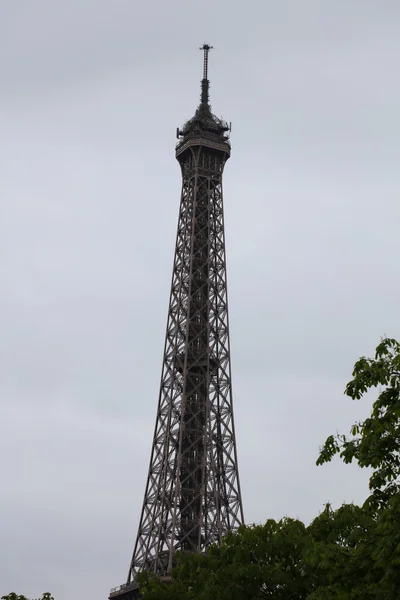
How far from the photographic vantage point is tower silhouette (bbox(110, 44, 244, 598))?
9319 cm

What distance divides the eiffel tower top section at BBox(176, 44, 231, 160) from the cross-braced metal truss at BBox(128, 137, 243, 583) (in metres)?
0.16

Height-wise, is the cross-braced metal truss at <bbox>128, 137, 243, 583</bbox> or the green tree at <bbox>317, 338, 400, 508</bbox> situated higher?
the cross-braced metal truss at <bbox>128, 137, 243, 583</bbox>

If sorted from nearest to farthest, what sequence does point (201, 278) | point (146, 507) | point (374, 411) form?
point (374, 411), point (146, 507), point (201, 278)

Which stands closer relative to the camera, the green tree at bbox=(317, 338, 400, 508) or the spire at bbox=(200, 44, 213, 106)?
the green tree at bbox=(317, 338, 400, 508)

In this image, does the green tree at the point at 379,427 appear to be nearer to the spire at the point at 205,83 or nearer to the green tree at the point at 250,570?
the green tree at the point at 250,570

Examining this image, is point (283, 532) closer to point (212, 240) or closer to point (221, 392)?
point (221, 392)

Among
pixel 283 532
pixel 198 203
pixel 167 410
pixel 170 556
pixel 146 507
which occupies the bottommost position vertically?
pixel 283 532

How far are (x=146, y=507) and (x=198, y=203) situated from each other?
34.1 m

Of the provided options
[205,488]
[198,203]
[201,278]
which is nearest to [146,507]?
[205,488]

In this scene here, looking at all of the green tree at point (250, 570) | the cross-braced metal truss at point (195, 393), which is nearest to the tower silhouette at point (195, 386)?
the cross-braced metal truss at point (195, 393)

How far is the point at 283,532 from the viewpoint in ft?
168

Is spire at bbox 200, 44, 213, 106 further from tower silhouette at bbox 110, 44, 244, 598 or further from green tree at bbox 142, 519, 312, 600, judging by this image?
green tree at bbox 142, 519, 312, 600

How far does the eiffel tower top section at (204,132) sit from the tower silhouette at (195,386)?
0.11m

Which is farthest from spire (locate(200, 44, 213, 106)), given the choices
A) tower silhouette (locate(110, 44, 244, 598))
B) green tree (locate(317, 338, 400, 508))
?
green tree (locate(317, 338, 400, 508))
